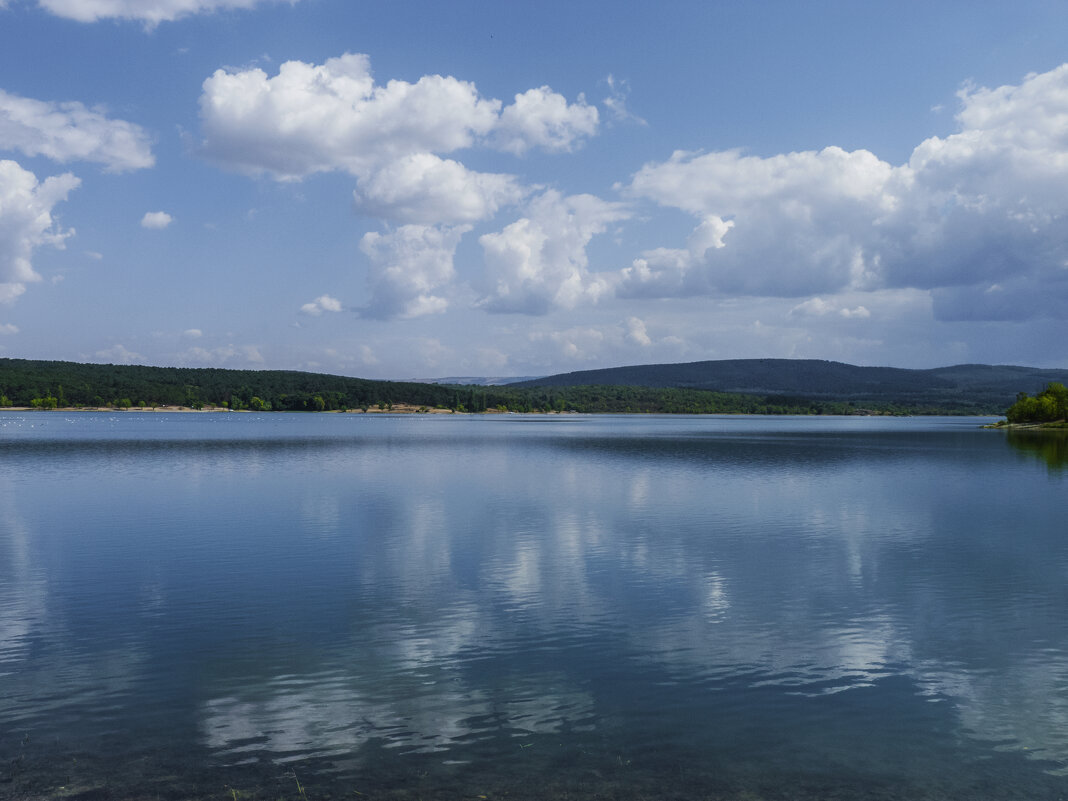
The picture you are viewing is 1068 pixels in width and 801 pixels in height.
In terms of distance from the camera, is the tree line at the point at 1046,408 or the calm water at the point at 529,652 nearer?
the calm water at the point at 529,652

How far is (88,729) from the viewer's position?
14.4 m

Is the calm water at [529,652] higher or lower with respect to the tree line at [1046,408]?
lower

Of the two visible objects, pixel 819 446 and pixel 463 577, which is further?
pixel 819 446

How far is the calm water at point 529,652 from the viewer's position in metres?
13.1

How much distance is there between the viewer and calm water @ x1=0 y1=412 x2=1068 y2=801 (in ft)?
43.0

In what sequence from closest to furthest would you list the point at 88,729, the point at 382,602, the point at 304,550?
the point at 88,729
the point at 382,602
the point at 304,550

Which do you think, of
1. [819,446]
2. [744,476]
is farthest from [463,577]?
[819,446]

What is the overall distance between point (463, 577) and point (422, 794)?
50.2 feet

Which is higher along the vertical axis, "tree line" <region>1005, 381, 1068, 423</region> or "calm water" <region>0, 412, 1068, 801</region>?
"tree line" <region>1005, 381, 1068, 423</region>

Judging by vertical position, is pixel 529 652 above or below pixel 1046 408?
below

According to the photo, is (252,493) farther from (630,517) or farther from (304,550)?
(630,517)

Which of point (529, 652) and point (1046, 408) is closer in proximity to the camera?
point (529, 652)

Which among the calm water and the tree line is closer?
the calm water

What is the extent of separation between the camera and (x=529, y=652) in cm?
1919
